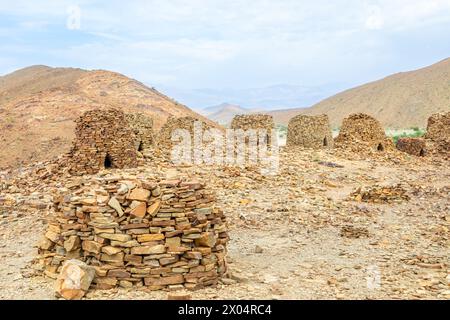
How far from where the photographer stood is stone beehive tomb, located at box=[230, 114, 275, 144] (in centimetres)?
1936

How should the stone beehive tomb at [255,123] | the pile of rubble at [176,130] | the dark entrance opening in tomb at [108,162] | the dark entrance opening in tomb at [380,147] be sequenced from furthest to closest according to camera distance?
the dark entrance opening in tomb at [380,147], the stone beehive tomb at [255,123], the pile of rubble at [176,130], the dark entrance opening in tomb at [108,162]

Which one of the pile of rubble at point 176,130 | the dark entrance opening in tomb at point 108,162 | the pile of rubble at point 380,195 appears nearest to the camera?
the pile of rubble at point 380,195

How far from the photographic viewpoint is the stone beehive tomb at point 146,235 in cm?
577

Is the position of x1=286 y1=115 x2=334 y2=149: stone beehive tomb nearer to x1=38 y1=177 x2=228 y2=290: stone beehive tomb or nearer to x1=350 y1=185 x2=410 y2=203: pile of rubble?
x1=350 y1=185 x2=410 y2=203: pile of rubble

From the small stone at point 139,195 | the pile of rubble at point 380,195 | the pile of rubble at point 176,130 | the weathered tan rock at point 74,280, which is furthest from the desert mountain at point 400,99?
the weathered tan rock at point 74,280

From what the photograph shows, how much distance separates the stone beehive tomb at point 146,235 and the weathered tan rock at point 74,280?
0.57 feet

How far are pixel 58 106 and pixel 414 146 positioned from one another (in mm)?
20735

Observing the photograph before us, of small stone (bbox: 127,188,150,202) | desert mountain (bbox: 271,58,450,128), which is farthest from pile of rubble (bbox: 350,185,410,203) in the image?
desert mountain (bbox: 271,58,450,128)

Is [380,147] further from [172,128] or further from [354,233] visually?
[354,233]

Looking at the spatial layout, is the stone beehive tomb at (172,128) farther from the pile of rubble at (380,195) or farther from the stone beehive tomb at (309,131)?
the pile of rubble at (380,195)

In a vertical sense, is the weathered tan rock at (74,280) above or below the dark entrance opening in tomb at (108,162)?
below

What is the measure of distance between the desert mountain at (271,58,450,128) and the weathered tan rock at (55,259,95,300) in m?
60.1

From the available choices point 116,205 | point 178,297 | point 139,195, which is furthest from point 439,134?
point 178,297

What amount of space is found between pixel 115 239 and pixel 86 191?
1.07 metres
